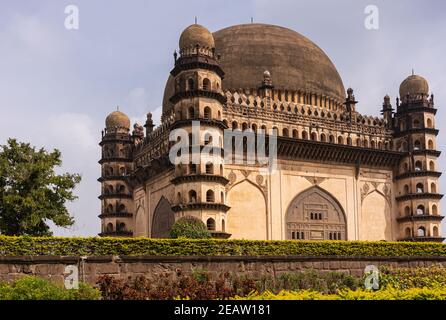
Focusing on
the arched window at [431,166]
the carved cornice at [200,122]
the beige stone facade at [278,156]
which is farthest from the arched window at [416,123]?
the carved cornice at [200,122]

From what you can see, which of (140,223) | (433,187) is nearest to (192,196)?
(140,223)

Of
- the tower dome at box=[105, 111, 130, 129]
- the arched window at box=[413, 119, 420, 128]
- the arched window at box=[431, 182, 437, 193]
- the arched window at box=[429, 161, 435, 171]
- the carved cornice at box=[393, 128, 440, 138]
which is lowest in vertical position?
the arched window at box=[431, 182, 437, 193]

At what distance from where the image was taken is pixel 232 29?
45438 millimetres

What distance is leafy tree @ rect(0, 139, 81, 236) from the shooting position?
1105 inches

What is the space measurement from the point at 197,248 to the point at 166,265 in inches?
61.1

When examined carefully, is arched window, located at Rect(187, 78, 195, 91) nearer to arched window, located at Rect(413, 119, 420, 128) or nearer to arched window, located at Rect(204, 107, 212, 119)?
arched window, located at Rect(204, 107, 212, 119)

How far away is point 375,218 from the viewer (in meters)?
42.1

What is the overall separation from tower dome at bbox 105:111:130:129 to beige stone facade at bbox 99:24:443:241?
21 cm

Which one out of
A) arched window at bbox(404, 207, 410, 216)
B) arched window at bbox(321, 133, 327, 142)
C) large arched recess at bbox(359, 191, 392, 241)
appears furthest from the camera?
arched window at bbox(404, 207, 410, 216)

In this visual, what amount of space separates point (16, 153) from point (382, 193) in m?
23.8

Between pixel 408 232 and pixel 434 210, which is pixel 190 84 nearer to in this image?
pixel 408 232

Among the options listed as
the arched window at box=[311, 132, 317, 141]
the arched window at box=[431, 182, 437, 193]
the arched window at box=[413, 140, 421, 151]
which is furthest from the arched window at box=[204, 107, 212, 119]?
the arched window at box=[431, 182, 437, 193]

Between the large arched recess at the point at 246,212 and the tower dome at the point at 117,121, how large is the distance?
15024 mm

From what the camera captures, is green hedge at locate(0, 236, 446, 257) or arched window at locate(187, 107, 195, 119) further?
arched window at locate(187, 107, 195, 119)
